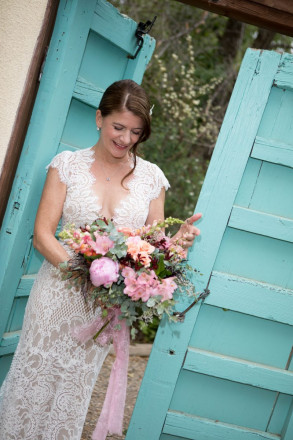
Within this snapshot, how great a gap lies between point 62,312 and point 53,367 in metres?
0.28

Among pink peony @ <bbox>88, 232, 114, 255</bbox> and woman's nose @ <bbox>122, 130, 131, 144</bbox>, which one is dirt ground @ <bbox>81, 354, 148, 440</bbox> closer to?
pink peony @ <bbox>88, 232, 114, 255</bbox>

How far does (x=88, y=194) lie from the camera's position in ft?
→ 9.32

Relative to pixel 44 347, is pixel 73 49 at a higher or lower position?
higher

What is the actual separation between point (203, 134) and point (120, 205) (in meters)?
5.85

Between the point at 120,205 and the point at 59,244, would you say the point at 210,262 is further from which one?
the point at 59,244

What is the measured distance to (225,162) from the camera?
2.88 meters

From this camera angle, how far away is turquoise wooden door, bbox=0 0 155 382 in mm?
2979

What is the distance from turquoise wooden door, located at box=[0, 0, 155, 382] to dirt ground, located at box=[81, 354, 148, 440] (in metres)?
1.06

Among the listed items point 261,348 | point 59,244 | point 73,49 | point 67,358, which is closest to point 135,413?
point 67,358

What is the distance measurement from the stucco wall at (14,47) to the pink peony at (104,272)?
3.40 feet

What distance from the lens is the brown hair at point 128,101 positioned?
110 inches

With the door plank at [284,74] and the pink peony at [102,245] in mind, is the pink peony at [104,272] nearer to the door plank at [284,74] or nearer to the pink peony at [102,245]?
the pink peony at [102,245]

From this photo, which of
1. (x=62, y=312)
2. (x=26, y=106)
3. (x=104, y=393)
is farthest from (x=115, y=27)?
(x=104, y=393)

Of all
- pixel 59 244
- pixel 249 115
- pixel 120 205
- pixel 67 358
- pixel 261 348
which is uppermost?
pixel 249 115
